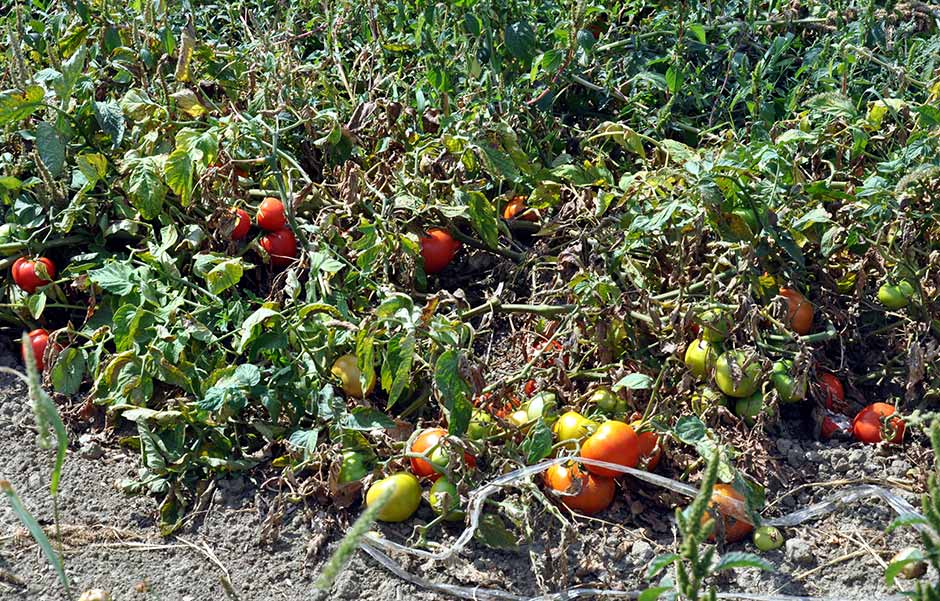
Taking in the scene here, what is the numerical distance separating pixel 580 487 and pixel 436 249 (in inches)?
29.6

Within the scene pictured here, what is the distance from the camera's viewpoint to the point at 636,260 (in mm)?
2404

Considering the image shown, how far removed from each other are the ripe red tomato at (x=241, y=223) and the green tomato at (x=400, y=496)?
2.55ft

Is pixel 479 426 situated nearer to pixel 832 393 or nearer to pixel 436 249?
pixel 436 249

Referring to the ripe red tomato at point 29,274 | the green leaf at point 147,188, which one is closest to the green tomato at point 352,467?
the green leaf at point 147,188

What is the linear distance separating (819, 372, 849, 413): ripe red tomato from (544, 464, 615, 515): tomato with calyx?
1.70 feet

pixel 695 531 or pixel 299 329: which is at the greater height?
pixel 695 531

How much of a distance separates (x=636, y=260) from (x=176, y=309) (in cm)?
99

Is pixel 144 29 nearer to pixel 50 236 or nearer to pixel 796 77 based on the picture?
pixel 50 236

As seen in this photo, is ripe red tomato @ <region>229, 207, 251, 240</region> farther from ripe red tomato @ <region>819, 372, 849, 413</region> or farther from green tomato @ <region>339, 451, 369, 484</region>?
ripe red tomato @ <region>819, 372, 849, 413</region>

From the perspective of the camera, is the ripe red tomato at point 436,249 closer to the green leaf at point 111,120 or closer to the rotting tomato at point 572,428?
the rotting tomato at point 572,428

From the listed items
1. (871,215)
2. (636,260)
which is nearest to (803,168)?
(871,215)

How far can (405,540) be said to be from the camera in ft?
6.77

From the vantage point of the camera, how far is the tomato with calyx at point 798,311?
2.28 m

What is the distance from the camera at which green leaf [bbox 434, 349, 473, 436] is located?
1971 mm
